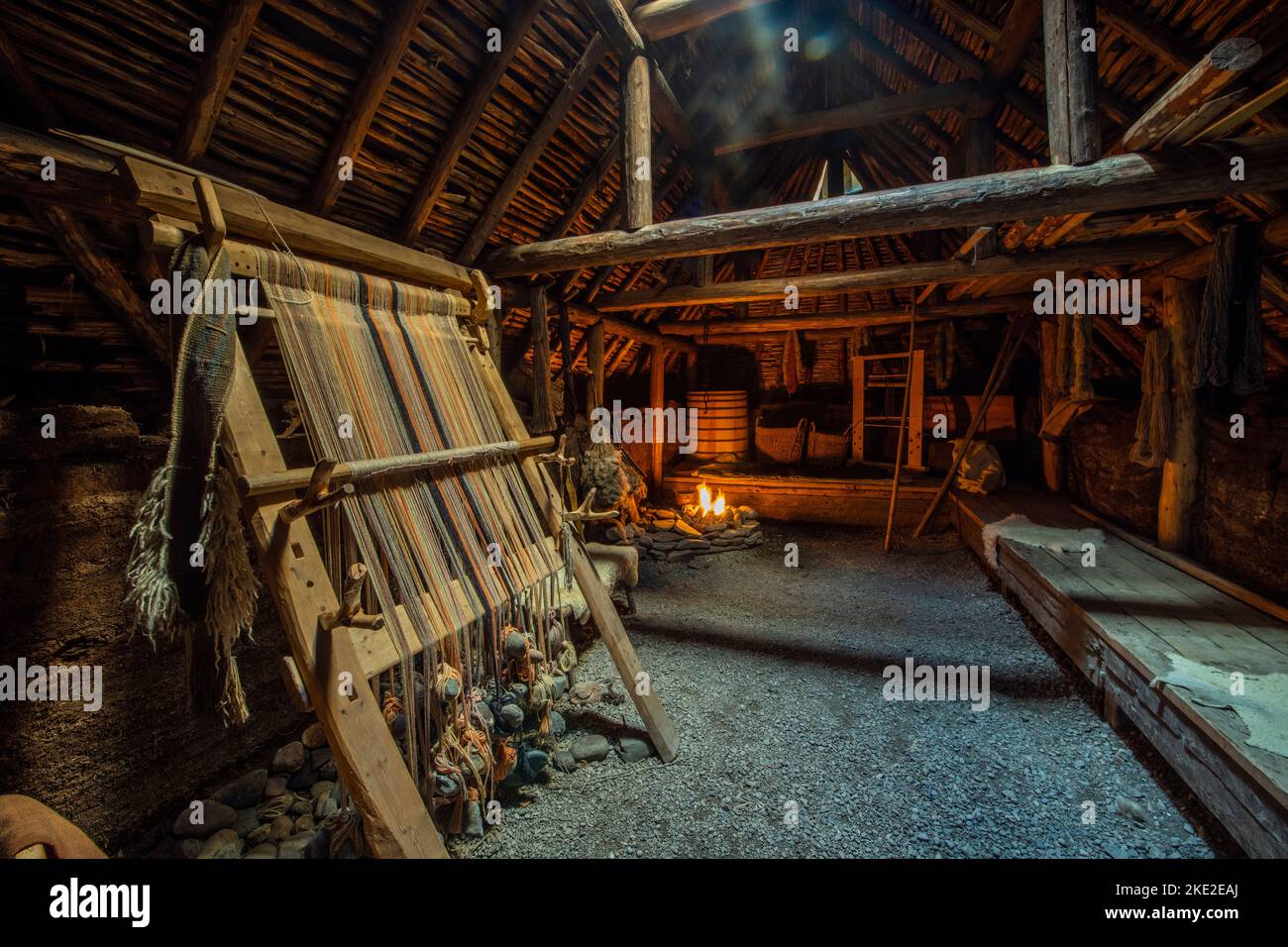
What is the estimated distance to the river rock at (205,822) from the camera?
7.38ft

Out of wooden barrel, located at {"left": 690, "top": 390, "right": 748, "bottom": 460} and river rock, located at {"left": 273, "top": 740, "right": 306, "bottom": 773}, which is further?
wooden barrel, located at {"left": 690, "top": 390, "right": 748, "bottom": 460}

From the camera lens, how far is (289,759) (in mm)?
2590

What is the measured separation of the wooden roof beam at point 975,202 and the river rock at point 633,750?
3151 mm

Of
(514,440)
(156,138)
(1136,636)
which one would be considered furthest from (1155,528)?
(156,138)

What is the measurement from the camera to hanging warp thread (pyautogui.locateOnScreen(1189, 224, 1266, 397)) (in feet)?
10.7

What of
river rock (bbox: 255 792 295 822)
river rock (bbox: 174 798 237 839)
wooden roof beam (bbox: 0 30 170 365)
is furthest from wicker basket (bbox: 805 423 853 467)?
river rock (bbox: 174 798 237 839)

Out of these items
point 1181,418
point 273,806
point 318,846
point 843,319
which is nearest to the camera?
point 318,846

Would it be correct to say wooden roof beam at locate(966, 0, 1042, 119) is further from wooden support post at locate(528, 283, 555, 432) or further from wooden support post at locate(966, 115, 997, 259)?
wooden support post at locate(528, 283, 555, 432)

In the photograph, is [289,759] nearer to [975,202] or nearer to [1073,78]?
[975,202]

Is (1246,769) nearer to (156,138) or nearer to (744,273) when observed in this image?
(156,138)

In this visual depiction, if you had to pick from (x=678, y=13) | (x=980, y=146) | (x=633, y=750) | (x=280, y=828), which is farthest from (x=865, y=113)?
(x=280, y=828)

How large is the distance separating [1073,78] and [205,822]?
5.60 metres

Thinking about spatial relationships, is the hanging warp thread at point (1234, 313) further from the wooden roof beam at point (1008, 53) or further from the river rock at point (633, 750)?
the river rock at point (633, 750)

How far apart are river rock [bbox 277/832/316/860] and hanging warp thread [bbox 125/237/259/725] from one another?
3.86 ft
